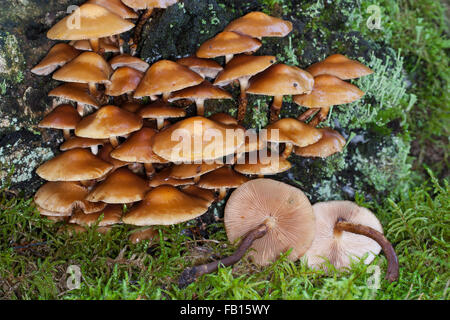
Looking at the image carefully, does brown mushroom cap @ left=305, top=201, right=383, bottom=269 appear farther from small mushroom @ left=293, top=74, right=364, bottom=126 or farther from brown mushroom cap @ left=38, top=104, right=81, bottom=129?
brown mushroom cap @ left=38, top=104, right=81, bottom=129

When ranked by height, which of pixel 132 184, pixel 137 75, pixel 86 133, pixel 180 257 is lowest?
pixel 180 257

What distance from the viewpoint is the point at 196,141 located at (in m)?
2.11

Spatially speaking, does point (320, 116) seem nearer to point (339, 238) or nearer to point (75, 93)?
point (339, 238)

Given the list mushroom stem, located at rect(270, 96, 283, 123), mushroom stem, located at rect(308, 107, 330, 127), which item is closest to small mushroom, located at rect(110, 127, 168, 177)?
mushroom stem, located at rect(270, 96, 283, 123)

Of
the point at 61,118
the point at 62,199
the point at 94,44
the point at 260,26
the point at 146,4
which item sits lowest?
the point at 62,199

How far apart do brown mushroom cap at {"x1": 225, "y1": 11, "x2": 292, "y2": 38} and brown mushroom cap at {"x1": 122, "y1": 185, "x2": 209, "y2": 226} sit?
1028mm

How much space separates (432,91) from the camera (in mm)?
3359

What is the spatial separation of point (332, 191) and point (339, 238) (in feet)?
1.56

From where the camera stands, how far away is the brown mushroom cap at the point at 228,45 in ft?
7.30

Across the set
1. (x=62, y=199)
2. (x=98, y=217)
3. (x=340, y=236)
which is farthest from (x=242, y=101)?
(x=62, y=199)
